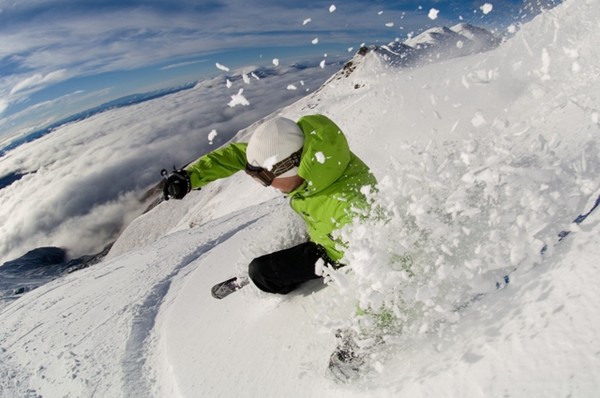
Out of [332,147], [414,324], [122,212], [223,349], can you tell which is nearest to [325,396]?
[414,324]

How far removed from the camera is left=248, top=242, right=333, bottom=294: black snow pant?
12.2 ft

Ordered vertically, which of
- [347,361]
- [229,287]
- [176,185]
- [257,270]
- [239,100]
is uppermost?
[239,100]

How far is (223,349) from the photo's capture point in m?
3.68

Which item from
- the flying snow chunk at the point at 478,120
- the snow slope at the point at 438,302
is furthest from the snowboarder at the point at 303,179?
the flying snow chunk at the point at 478,120

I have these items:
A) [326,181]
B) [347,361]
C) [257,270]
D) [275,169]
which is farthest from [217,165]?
[347,361]

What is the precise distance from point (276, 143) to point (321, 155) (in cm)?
39

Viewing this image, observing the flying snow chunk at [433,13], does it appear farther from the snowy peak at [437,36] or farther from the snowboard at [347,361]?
the snowy peak at [437,36]

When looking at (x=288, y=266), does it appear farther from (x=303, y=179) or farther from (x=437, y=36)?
(x=437, y=36)

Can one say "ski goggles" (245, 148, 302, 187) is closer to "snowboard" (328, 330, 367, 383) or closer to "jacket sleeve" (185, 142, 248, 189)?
"jacket sleeve" (185, 142, 248, 189)

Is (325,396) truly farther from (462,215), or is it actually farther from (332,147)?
(332,147)

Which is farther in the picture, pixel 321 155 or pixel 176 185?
pixel 176 185

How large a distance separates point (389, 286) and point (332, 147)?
4.27 feet

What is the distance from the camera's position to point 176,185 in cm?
362

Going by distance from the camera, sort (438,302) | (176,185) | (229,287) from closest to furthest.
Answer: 1. (438,302)
2. (176,185)
3. (229,287)
